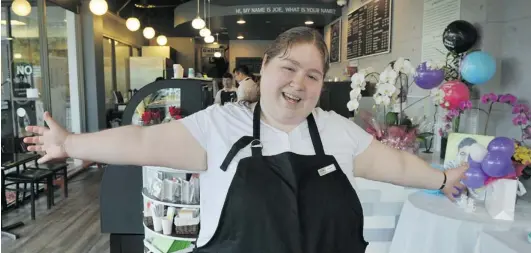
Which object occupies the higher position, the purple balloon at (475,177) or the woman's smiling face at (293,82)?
the woman's smiling face at (293,82)

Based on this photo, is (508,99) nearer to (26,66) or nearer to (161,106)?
(161,106)

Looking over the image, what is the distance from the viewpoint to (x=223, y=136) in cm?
120

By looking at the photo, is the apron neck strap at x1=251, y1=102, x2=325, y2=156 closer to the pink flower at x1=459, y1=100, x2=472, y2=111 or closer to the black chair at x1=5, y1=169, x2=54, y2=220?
the pink flower at x1=459, y1=100, x2=472, y2=111

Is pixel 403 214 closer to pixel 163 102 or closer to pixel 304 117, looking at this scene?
pixel 304 117

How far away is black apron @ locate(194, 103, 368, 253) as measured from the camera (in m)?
1.13

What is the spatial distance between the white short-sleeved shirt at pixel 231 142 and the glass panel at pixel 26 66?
20.2 ft

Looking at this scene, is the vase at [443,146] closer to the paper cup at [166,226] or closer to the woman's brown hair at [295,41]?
the paper cup at [166,226]

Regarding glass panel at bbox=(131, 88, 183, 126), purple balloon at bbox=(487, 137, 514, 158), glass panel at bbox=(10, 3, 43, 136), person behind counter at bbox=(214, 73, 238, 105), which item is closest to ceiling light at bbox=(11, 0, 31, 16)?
glass panel at bbox=(10, 3, 43, 136)

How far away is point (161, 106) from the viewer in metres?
3.20

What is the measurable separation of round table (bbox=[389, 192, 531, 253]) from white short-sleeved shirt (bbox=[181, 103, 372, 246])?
101 centimetres

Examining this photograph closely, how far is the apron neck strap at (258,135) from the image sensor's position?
1.18 m

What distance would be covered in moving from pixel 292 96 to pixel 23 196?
5449 mm

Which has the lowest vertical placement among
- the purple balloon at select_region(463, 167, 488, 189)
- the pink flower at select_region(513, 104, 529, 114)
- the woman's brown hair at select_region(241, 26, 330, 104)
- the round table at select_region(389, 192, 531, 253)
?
the round table at select_region(389, 192, 531, 253)

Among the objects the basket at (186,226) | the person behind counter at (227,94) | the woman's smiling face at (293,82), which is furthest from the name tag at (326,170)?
the person behind counter at (227,94)
